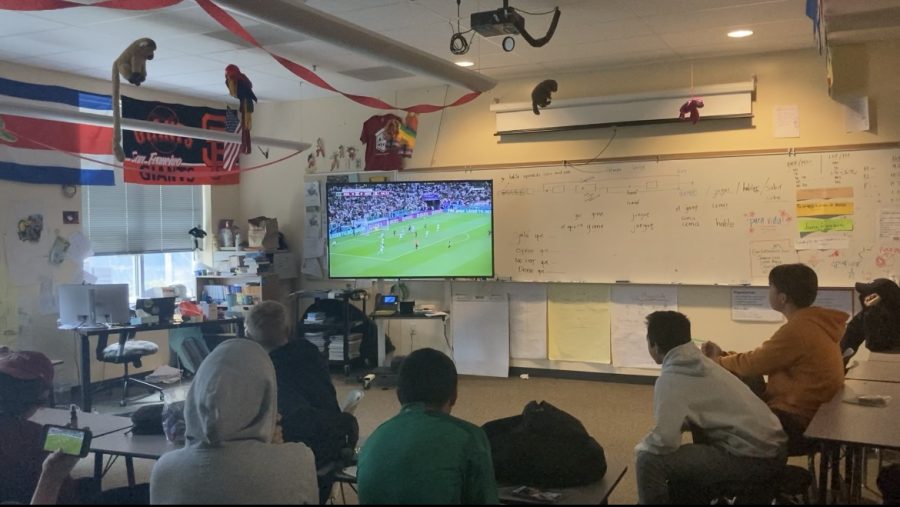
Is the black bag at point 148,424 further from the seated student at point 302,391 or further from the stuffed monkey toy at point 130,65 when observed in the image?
the stuffed monkey toy at point 130,65

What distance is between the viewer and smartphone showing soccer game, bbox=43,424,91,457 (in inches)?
88.0

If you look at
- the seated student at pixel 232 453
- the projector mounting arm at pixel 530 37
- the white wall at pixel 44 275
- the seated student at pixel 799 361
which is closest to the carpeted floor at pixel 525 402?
the white wall at pixel 44 275

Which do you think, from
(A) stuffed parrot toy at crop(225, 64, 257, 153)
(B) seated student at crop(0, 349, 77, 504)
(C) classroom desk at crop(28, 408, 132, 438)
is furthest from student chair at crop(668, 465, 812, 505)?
(A) stuffed parrot toy at crop(225, 64, 257, 153)

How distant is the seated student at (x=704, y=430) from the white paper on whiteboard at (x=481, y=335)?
14.1 feet

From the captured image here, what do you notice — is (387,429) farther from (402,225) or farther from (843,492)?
(402,225)

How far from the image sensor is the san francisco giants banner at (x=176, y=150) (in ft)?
22.2

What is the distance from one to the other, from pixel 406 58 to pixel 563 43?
5.63 feet

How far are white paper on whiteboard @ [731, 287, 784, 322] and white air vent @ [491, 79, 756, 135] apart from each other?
147 cm

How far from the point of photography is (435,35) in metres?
5.37

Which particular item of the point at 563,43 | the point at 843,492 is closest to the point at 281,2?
the point at 563,43

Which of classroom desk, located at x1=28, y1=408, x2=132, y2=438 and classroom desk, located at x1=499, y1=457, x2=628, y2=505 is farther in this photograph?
classroom desk, located at x1=28, y1=408, x2=132, y2=438

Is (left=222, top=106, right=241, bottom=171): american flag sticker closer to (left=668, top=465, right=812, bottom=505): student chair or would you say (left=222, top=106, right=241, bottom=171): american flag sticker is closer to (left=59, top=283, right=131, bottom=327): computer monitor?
(left=59, top=283, right=131, bottom=327): computer monitor

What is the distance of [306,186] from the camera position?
7.97m

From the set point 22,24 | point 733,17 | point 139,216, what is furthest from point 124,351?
point 733,17
